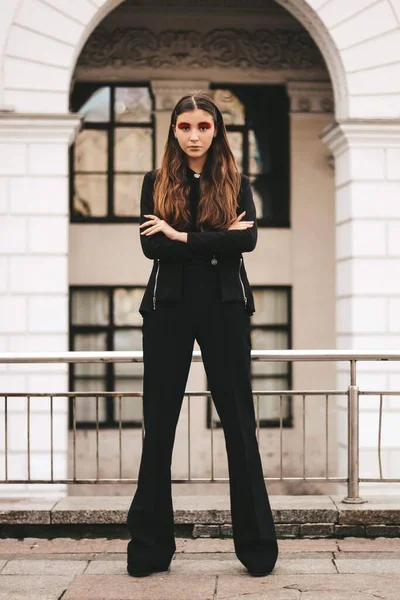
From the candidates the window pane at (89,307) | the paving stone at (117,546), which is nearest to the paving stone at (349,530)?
the paving stone at (117,546)

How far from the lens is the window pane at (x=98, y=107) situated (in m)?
14.5

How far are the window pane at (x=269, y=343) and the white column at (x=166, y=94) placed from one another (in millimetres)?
2844

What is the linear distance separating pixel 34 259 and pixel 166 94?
16.6 ft

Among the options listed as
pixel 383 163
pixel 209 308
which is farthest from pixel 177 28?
pixel 209 308

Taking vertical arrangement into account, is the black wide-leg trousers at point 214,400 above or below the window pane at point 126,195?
below

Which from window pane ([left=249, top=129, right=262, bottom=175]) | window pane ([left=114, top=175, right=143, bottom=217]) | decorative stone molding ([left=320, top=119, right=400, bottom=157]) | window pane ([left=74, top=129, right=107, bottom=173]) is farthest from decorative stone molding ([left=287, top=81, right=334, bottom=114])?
decorative stone molding ([left=320, top=119, right=400, bottom=157])

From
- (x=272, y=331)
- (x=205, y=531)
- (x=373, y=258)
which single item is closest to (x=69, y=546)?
(x=205, y=531)

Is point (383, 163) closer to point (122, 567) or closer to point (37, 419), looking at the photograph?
point (37, 419)

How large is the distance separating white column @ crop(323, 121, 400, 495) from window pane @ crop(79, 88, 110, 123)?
5.06 metres

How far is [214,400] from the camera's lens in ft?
15.6

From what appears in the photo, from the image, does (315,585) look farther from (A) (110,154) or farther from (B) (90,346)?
(A) (110,154)

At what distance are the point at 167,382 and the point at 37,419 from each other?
17.5ft

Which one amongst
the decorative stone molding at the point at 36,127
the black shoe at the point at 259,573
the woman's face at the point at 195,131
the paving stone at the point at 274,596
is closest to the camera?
the paving stone at the point at 274,596

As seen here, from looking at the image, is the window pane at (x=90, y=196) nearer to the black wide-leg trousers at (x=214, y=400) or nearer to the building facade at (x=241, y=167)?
the building facade at (x=241, y=167)
